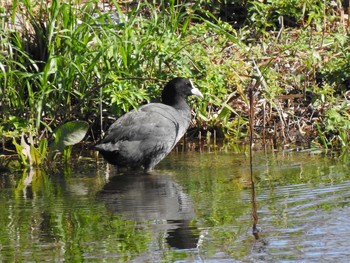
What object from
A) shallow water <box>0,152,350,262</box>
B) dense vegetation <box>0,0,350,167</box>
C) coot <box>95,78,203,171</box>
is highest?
dense vegetation <box>0,0,350,167</box>

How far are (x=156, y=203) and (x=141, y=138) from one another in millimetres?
1755

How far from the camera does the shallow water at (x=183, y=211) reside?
552cm

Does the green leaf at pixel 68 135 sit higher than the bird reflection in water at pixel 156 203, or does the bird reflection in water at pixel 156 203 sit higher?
the green leaf at pixel 68 135

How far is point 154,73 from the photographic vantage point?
9672 mm

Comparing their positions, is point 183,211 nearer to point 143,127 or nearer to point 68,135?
point 143,127

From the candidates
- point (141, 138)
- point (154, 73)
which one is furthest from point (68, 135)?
point (154, 73)

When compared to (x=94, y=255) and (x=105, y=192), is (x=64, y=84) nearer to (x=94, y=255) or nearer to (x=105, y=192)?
(x=105, y=192)

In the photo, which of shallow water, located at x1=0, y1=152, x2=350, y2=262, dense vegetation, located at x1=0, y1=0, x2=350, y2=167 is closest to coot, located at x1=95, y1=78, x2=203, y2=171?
shallow water, located at x1=0, y1=152, x2=350, y2=262

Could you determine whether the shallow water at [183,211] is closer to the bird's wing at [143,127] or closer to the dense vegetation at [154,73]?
the bird's wing at [143,127]

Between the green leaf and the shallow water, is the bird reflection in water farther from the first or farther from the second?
the green leaf

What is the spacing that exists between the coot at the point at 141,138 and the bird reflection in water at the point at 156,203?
16 cm

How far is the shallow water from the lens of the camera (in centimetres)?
552

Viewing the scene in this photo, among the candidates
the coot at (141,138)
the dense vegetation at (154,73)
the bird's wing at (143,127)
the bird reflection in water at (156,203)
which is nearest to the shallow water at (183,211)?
the bird reflection in water at (156,203)

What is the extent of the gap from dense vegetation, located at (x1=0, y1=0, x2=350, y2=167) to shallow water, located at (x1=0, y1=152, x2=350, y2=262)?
24.3 inches
